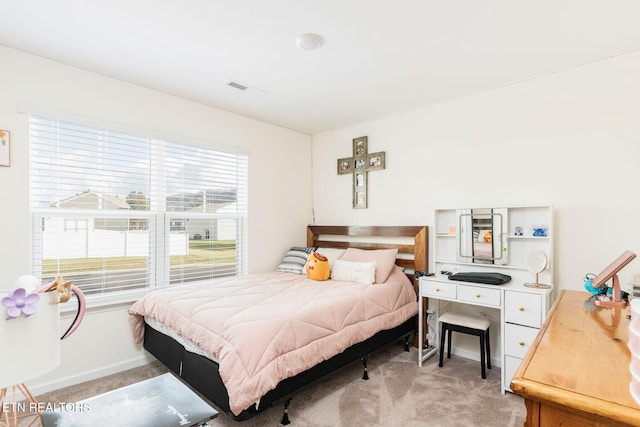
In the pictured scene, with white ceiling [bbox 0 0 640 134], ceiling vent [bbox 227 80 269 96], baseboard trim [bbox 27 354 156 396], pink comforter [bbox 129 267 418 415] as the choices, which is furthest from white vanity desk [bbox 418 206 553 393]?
baseboard trim [bbox 27 354 156 396]

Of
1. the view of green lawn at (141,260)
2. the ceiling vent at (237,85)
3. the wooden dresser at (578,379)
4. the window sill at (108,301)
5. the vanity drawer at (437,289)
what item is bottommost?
the window sill at (108,301)

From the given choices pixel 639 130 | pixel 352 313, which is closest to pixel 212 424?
pixel 352 313

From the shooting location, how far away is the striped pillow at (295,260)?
148 inches

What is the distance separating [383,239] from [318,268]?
2.86 ft

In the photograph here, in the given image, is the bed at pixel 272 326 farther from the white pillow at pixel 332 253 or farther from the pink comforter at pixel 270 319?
the white pillow at pixel 332 253

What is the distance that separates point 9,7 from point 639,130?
13.5 ft

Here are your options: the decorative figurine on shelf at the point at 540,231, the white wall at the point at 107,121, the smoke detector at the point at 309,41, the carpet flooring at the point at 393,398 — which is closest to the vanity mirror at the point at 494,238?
the decorative figurine on shelf at the point at 540,231

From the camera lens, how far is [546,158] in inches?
105

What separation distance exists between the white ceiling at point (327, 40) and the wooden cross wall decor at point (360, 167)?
88 cm

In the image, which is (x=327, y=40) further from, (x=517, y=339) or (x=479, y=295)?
(x=517, y=339)

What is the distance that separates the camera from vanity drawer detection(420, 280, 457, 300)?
2758 mm

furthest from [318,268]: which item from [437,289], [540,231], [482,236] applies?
[540,231]

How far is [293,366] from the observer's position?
1950 mm

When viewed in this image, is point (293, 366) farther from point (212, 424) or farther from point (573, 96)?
point (573, 96)
